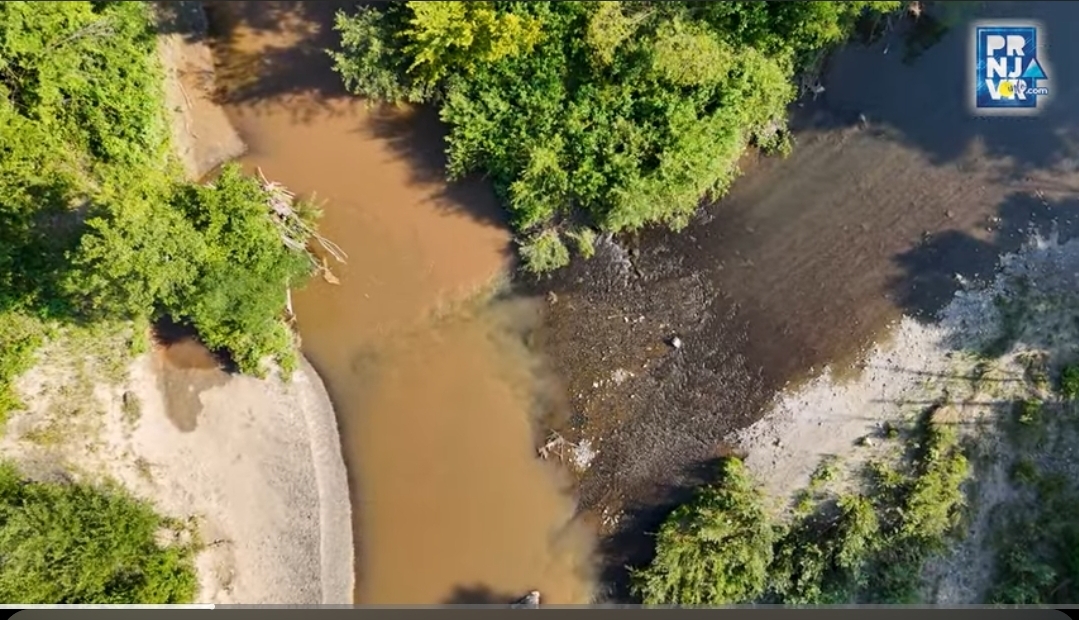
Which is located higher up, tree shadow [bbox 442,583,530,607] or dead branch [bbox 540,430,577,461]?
dead branch [bbox 540,430,577,461]

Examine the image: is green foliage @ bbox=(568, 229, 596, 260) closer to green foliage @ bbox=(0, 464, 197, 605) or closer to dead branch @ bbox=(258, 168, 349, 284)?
dead branch @ bbox=(258, 168, 349, 284)

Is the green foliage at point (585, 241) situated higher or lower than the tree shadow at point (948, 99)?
lower

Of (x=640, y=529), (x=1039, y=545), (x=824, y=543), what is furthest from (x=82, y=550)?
(x=1039, y=545)

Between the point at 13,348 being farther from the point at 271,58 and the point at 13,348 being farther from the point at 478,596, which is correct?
the point at 478,596

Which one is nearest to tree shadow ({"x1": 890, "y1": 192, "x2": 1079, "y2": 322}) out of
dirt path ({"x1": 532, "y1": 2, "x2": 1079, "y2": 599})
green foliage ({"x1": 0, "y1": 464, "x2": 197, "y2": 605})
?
dirt path ({"x1": 532, "y1": 2, "x2": 1079, "y2": 599})

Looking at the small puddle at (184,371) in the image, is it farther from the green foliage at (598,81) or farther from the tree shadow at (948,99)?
the tree shadow at (948,99)

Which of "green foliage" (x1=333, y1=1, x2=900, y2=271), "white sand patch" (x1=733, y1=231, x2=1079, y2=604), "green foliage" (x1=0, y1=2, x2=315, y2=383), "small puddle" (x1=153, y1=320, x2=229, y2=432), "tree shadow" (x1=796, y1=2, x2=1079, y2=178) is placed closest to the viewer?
"green foliage" (x1=0, y1=2, x2=315, y2=383)

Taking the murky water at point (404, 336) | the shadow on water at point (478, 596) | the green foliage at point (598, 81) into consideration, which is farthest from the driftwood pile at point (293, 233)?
the shadow on water at point (478, 596)
